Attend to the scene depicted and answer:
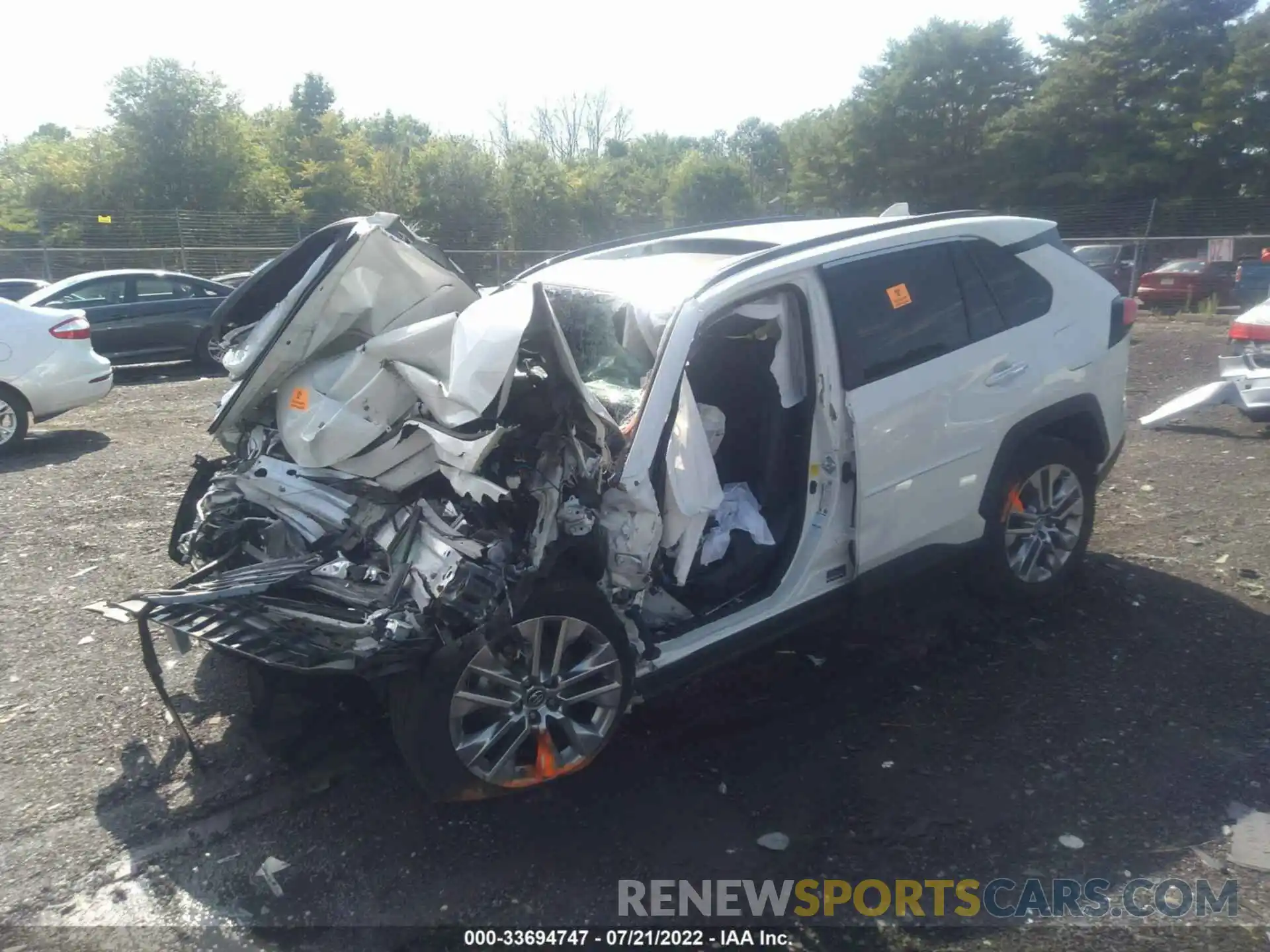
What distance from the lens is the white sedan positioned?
911cm

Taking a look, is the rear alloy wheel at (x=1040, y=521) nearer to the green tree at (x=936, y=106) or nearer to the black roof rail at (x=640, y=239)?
the black roof rail at (x=640, y=239)

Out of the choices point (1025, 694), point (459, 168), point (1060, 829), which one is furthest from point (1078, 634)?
point (459, 168)

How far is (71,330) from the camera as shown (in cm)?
961

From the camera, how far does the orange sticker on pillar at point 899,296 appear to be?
444 centimetres

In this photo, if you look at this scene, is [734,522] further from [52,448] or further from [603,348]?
[52,448]

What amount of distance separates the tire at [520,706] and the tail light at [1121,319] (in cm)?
327

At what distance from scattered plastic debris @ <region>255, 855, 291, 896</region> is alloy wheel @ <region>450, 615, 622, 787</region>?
27.0 inches

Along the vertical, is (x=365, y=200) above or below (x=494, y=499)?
above

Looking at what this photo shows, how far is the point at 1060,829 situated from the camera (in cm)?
346

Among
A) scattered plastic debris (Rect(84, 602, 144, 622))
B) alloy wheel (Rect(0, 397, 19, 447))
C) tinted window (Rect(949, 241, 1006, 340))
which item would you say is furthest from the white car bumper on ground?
tinted window (Rect(949, 241, 1006, 340))

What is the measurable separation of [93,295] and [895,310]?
13614mm

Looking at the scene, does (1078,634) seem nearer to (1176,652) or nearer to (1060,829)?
(1176,652)

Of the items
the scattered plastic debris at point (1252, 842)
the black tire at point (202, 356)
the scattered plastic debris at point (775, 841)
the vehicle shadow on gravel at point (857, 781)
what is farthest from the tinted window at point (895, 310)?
the black tire at point (202, 356)

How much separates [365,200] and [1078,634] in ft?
120
